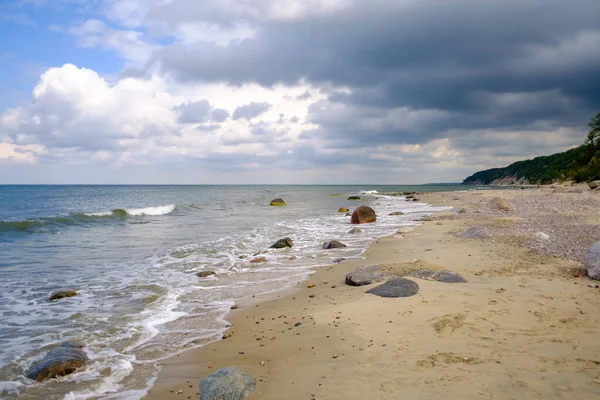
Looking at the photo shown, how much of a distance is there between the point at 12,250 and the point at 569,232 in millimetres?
24269

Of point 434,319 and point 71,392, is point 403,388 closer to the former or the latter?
point 434,319

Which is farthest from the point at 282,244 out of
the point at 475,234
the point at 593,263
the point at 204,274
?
the point at 593,263

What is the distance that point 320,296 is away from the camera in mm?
8867

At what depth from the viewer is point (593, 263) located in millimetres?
8180

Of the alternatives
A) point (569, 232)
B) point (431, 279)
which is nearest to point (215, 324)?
point (431, 279)

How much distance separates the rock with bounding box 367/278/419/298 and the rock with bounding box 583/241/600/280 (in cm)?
382

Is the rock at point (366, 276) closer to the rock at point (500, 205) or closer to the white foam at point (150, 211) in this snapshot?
the rock at point (500, 205)

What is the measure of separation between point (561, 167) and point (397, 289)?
12109 centimetres

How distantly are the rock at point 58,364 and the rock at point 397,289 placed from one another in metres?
5.65

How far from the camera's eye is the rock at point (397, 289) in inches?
305

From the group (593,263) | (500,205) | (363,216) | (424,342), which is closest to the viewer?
(424,342)

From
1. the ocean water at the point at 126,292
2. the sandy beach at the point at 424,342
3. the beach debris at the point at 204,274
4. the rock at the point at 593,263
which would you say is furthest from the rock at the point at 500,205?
the beach debris at the point at 204,274

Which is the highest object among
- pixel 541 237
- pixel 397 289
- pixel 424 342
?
pixel 541 237

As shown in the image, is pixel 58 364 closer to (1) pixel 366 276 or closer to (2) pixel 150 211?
(1) pixel 366 276
